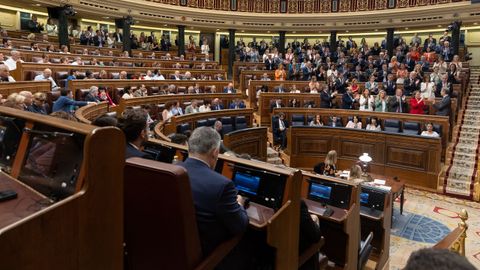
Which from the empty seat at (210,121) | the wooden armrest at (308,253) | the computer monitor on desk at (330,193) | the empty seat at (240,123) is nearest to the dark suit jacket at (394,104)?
the empty seat at (240,123)

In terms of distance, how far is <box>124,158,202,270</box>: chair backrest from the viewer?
4.93ft

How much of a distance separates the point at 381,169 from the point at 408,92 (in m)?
2.46

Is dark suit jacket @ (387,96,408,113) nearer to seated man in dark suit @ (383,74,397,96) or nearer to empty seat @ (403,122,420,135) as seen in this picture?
empty seat @ (403,122,420,135)

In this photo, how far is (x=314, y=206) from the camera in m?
2.74

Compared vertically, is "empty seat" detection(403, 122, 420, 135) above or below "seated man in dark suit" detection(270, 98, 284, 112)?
below

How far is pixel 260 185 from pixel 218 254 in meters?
0.52

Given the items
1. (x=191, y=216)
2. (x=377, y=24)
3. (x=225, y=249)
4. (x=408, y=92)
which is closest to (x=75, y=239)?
(x=191, y=216)

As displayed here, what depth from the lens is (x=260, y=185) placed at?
6.88 feet

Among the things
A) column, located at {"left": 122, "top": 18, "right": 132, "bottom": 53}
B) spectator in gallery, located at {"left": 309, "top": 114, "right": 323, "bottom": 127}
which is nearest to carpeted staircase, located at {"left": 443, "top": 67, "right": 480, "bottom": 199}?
spectator in gallery, located at {"left": 309, "top": 114, "right": 323, "bottom": 127}

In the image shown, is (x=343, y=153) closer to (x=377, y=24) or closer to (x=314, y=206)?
(x=314, y=206)

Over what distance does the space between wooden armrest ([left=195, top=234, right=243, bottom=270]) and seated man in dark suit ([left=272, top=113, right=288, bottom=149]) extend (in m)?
6.77

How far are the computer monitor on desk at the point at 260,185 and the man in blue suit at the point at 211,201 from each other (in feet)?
1.13

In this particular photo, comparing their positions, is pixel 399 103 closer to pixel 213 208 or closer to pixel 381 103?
pixel 381 103

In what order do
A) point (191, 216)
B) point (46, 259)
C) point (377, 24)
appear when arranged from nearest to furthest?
point (46, 259), point (191, 216), point (377, 24)
